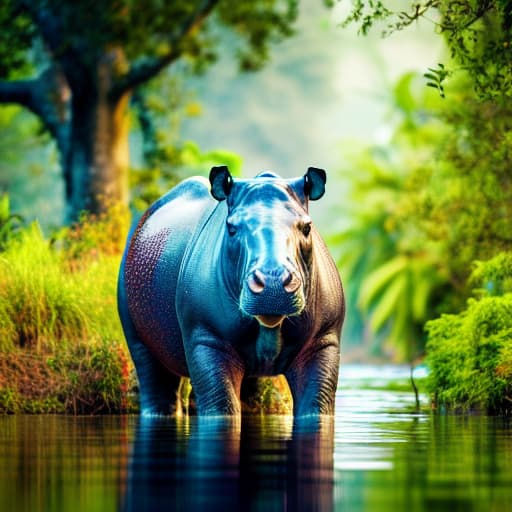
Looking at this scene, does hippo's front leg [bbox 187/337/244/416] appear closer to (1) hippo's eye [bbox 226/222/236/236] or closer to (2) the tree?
(1) hippo's eye [bbox 226/222/236/236]

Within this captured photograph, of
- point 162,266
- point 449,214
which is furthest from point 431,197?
point 162,266

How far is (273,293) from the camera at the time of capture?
826 centimetres

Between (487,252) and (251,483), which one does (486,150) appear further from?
(251,483)

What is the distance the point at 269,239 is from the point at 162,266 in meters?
2.34

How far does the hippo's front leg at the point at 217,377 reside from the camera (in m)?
9.42

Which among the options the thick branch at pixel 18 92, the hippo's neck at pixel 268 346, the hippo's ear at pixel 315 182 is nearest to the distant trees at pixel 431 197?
the hippo's ear at pixel 315 182

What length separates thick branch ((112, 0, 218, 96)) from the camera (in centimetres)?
2416

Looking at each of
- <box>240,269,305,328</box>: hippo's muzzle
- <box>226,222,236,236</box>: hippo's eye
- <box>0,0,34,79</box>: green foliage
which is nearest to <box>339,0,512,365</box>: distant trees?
<box>226,222,236,236</box>: hippo's eye

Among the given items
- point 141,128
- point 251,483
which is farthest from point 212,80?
point 251,483

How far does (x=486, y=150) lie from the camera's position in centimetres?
→ 1595

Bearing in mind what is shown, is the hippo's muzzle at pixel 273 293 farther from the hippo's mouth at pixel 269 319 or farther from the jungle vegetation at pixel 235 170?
the jungle vegetation at pixel 235 170

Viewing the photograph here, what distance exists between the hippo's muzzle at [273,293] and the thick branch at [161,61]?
1600 centimetres

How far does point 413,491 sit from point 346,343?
43.7 metres

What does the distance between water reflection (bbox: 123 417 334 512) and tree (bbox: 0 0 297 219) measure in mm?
15905
